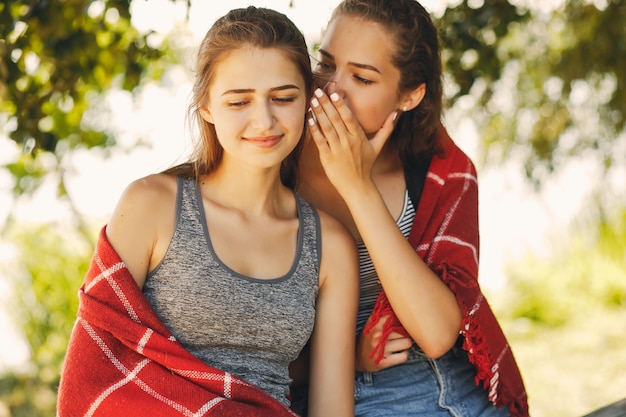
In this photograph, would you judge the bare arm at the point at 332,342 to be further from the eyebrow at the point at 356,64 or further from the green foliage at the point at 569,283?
the green foliage at the point at 569,283

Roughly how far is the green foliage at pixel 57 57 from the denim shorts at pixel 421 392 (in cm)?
120

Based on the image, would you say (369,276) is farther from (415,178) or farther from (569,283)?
(569,283)

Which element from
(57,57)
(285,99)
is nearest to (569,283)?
(57,57)

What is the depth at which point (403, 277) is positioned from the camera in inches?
82.8

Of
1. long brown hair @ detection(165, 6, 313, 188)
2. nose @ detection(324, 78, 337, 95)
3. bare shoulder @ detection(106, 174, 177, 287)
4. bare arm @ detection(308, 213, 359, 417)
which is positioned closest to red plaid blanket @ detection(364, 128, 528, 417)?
bare arm @ detection(308, 213, 359, 417)

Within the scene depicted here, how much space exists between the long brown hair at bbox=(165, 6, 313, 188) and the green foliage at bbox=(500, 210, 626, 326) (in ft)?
14.8

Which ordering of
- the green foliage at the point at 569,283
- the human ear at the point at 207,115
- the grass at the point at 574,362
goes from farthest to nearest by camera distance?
1. the green foliage at the point at 569,283
2. the grass at the point at 574,362
3. the human ear at the point at 207,115

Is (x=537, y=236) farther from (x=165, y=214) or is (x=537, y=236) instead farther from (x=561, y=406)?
(x=165, y=214)

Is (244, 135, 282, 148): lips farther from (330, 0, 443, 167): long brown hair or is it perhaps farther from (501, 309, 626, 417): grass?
(501, 309, 626, 417): grass

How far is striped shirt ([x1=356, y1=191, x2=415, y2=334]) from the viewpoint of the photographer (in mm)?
2320

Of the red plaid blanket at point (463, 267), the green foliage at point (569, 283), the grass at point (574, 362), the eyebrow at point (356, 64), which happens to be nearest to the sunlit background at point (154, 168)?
the grass at point (574, 362)

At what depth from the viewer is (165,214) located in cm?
192

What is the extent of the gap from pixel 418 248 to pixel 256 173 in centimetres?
52

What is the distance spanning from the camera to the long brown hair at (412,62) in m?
2.31
